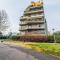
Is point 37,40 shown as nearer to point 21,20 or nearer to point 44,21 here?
point 44,21

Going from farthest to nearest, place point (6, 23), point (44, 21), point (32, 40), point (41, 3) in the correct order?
point (6, 23), point (41, 3), point (44, 21), point (32, 40)

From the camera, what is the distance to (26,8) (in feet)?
421

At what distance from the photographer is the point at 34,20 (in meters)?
122

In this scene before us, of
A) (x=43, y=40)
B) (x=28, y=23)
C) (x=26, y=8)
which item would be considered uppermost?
(x=26, y=8)

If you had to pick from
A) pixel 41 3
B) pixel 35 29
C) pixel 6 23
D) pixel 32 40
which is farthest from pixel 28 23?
pixel 32 40

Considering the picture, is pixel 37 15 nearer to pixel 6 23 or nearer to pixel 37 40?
pixel 6 23

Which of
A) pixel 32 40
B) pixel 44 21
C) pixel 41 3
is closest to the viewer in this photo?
pixel 32 40

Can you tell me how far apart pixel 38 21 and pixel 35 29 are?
12.9ft

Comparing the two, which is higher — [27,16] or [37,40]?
[27,16]

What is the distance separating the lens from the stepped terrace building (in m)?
120

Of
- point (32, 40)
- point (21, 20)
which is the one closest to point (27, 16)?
point (21, 20)

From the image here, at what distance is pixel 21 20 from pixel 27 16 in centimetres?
350

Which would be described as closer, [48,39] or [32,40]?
[48,39]

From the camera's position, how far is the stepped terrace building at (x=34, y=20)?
11951 cm
